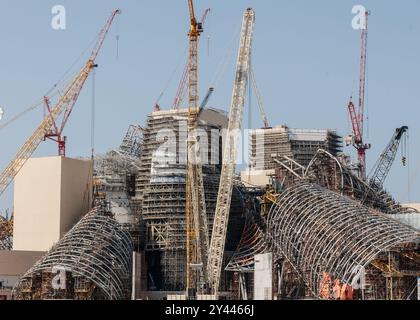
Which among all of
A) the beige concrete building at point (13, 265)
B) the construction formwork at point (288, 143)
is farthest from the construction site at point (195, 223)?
the construction formwork at point (288, 143)

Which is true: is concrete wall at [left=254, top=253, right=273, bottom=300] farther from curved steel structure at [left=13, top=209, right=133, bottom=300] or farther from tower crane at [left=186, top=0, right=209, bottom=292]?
curved steel structure at [left=13, top=209, right=133, bottom=300]

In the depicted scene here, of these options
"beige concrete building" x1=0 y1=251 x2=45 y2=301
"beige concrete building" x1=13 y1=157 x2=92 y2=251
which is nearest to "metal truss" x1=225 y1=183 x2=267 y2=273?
"beige concrete building" x1=13 y1=157 x2=92 y2=251

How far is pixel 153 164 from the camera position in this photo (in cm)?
14200

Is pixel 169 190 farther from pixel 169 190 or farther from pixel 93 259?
pixel 93 259

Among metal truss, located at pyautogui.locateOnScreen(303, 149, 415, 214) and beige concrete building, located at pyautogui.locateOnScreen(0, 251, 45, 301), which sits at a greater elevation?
metal truss, located at pyautogui.locateOnScreen(303, 149, 415, 214)

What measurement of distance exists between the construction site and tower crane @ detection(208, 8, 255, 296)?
181 mm

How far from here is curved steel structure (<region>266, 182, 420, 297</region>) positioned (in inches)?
4087

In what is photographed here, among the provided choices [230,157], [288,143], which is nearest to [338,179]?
[230,157]

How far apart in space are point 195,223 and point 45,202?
24896 mm

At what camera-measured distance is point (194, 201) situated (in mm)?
128000

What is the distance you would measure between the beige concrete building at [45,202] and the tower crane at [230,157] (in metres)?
24.9

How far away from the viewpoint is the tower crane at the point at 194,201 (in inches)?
4722
